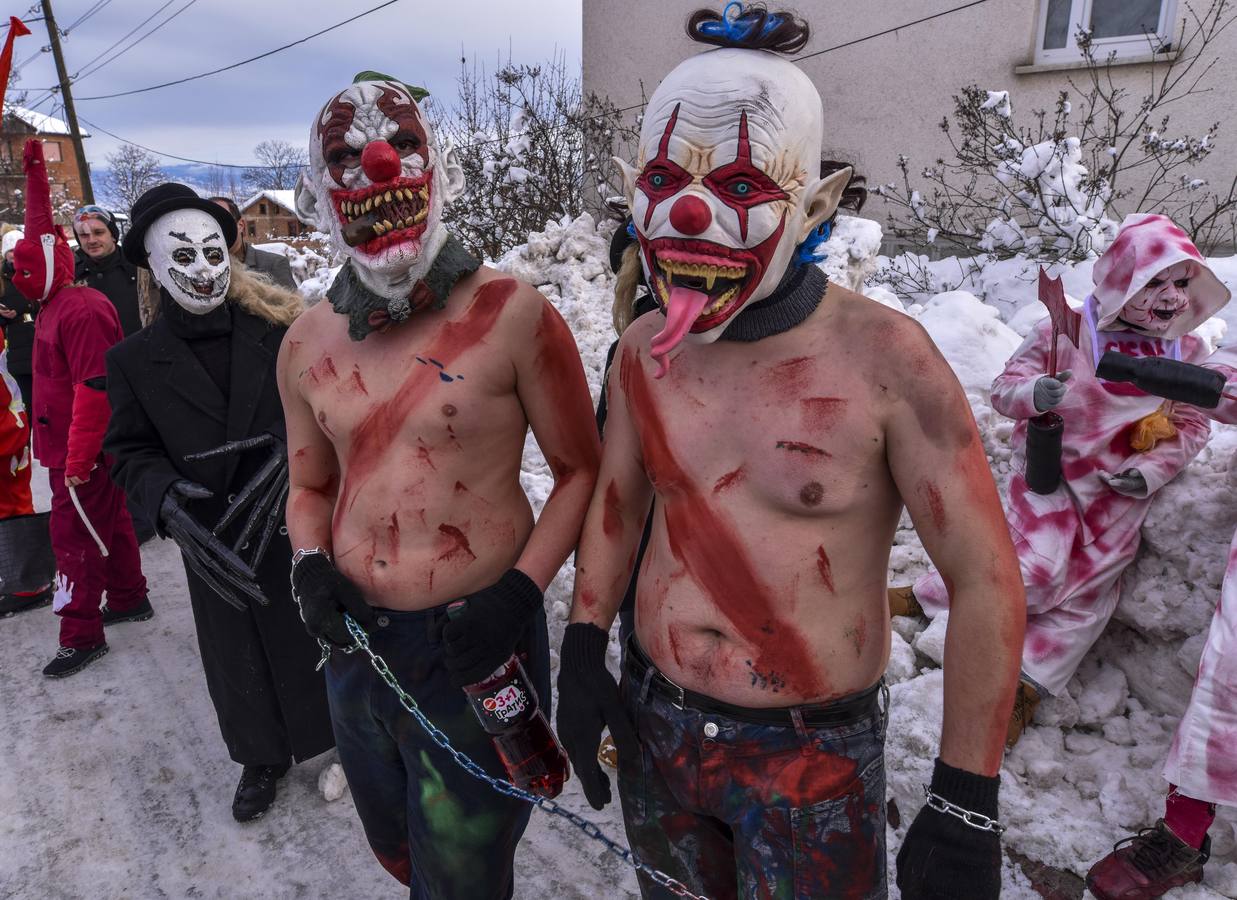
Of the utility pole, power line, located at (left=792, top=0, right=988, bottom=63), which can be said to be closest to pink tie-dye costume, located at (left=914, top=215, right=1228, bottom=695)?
power line, located at (left=792, top=0, right=988, bottom=63)

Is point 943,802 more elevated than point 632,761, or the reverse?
point 943,802

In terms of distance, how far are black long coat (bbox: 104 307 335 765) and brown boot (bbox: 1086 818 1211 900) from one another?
254 cm

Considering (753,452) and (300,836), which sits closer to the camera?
(753,452)

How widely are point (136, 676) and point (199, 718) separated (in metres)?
0.59

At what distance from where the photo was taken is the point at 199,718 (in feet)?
11.9

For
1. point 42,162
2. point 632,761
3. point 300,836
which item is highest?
point 42,162

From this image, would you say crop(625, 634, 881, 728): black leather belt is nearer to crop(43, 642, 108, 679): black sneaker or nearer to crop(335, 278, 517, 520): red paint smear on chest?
crop(335, 278, 517, 520): red paint smear on chest

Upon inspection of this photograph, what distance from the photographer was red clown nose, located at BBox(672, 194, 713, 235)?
1277 millimetres

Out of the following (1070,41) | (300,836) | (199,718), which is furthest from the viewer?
(1070,41)

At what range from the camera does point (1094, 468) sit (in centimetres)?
259

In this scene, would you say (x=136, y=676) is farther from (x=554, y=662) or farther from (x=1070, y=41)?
(x=1070, y=41)

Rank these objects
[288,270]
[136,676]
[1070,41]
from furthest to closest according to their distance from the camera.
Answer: [288,270]
[1070,41]
[136,676]

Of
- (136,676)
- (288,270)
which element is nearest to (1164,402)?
(136,676)

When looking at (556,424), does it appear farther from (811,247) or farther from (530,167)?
(530,167)
